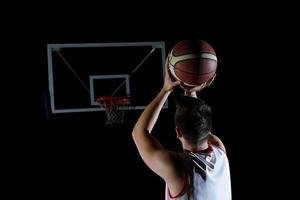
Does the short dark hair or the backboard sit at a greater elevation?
the backboard

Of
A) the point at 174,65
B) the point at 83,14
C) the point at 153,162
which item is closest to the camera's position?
the point at 153,162

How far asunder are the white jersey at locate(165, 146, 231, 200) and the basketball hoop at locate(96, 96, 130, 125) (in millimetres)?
2450

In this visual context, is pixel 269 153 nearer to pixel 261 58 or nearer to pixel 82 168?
pixel 261 58

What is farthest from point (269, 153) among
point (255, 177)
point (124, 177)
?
point (124, 177)

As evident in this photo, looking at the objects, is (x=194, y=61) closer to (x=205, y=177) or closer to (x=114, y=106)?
(x=205, y=177)

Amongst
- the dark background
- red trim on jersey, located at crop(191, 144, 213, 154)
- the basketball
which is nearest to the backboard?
the dark background

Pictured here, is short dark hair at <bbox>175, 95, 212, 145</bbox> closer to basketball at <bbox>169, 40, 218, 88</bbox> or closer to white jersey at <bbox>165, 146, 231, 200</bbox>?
white jersey at <bbox>165, 146, 231, 200</bbox>

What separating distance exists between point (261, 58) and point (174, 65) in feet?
9.63

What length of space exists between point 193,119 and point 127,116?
10.4 feet

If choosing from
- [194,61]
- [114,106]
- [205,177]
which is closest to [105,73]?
[114,106]

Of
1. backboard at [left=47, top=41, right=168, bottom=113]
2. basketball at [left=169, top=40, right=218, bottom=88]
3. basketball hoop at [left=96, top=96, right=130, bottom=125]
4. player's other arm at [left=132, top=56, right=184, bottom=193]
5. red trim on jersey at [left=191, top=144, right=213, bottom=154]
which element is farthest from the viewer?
backboard at [left=47, top=41, right=168, bottom=113]

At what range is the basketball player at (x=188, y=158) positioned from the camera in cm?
136

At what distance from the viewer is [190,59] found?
84.4 inches

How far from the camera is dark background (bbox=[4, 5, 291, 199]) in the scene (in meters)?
4.25
